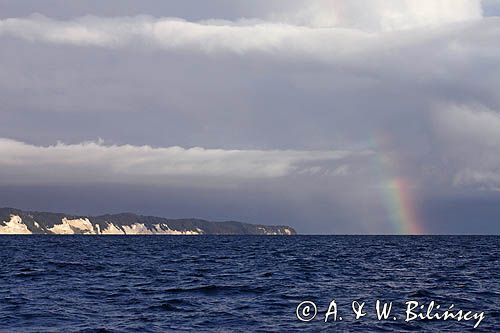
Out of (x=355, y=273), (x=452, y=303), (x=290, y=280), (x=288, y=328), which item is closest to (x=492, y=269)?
(x=355, y=273)

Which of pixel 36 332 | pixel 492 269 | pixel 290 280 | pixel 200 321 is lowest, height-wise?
pixel 36 332

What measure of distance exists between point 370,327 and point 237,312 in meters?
7.65

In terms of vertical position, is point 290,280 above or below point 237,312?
above

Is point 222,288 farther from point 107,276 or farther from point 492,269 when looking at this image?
point 492,269

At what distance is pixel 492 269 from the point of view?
65.2m

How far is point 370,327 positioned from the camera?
30547 mm

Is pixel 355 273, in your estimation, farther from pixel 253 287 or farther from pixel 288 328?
pixel 288 328

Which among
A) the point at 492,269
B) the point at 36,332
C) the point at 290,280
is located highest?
the point at 492,269

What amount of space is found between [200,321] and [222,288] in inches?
538

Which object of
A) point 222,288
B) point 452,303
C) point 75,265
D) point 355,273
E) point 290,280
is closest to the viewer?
point 452,303

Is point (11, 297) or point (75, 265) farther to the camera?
point (75, 265)

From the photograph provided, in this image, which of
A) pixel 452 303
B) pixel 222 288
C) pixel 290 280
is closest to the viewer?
pixel 452 303

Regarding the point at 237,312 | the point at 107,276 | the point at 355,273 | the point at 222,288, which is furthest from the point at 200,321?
the point at 355,273

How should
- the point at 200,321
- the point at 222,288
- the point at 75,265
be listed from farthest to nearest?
the point at 75,265 < the point at 222,288 < the point at 200,321
